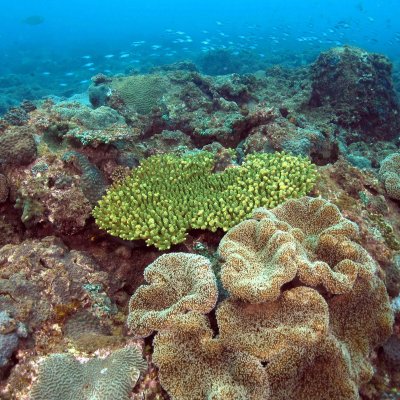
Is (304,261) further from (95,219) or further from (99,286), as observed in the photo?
(95,219)

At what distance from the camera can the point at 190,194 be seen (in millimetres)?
5367

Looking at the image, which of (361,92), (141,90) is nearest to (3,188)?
(141,90)

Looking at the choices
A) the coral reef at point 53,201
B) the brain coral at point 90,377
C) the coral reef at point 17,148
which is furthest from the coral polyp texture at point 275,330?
the coral reef at point 17,148

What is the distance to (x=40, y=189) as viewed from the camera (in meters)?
5.17

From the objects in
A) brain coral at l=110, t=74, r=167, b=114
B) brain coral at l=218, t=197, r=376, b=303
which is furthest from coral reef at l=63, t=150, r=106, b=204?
brain coral at l=110, t=74, r=167, b=114

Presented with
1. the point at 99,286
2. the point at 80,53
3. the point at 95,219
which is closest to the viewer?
the point at 99,286

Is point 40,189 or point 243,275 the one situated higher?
point 243,275

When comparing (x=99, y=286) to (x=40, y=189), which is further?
(x=40, y=189)

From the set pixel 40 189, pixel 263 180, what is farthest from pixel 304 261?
pixel 40 189

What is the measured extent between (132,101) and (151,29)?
7933cm

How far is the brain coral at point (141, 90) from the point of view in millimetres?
11797

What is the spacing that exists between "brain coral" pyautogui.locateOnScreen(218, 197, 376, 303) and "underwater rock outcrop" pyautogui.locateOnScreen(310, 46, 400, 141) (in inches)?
373

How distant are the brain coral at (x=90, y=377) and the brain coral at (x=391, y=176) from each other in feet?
15.4

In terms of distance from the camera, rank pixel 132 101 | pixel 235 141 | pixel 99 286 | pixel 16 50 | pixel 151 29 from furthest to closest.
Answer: pixel 151 29 < pixel 16 50 < pixel 132 101 < pixel 235 141 < pixel 99 286
